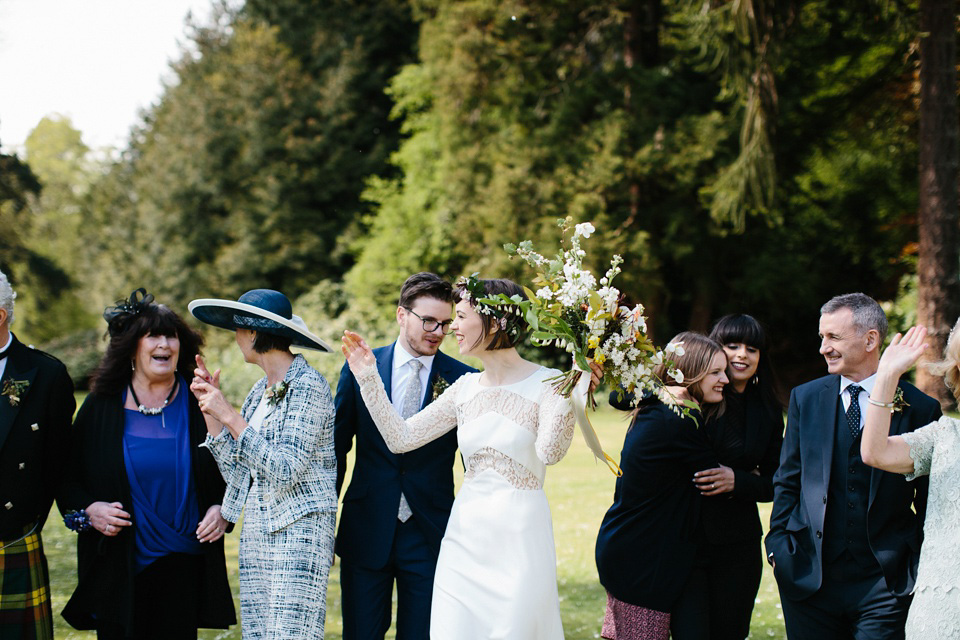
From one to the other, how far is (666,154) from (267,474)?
63.4 ft

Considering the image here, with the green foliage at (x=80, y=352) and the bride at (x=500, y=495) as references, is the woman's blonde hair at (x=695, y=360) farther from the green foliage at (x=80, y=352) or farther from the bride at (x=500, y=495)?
the green foliage at (x=80, y=352)

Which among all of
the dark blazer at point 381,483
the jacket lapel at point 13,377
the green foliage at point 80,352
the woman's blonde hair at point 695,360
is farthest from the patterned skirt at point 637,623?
the green foliage at point 80,352

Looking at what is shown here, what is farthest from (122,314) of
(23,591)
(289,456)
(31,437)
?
(23,591)

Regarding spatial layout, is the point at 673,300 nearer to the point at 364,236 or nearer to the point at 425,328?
the point at 364,236

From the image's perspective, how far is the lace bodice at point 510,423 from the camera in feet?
13.8

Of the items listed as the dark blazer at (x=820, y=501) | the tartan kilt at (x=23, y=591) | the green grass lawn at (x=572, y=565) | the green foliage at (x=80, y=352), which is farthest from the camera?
the green foliage at (x=80, y=352)

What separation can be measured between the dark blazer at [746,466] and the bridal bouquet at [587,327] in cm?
94

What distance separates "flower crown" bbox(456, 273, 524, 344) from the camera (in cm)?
435

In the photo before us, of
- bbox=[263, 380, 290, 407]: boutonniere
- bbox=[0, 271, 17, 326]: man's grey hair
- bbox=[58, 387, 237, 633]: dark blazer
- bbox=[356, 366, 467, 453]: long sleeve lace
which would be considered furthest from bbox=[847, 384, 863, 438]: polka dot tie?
bbox=[0, 271, 17, 326]: man's grey hair

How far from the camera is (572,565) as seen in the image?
32.0 feet

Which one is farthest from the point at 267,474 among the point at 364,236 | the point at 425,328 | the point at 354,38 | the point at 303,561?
the point at 354,38

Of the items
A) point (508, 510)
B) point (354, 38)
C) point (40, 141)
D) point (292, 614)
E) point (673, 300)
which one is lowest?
point (292, 614)

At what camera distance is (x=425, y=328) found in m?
5.04

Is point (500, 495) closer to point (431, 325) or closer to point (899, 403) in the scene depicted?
point (431, 325)
